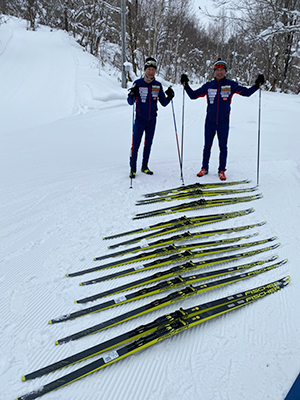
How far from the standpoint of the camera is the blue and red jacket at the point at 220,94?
4344mm

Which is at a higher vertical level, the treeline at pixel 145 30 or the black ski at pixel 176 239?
the treeline at pixel 145 30

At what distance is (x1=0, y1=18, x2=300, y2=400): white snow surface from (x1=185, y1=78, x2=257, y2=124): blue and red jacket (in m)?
1.10

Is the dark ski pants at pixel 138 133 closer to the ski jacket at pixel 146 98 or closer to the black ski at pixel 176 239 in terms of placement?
the ski jacket at pixel 146 98

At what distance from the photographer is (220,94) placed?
14.3 feet

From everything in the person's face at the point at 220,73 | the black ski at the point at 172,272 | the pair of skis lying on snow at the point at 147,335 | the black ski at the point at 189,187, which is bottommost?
the pair of skis lying on snow at the point at 147,335

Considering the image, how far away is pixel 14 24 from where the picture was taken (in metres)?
21.3

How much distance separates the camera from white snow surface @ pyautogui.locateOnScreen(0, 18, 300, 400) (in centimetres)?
168

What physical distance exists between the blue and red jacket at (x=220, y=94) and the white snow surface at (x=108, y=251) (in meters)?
1.10

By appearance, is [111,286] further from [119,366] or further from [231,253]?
[231,253]

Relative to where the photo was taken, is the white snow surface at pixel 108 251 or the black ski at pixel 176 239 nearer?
the white snow surface at pixel 108 251

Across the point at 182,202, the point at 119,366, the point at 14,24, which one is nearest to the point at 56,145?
the point at 182,202

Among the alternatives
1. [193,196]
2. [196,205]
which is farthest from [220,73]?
[196,205]

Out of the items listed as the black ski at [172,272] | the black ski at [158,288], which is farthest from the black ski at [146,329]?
the black ski at [172,272]

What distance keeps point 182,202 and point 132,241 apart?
1.24 meters
